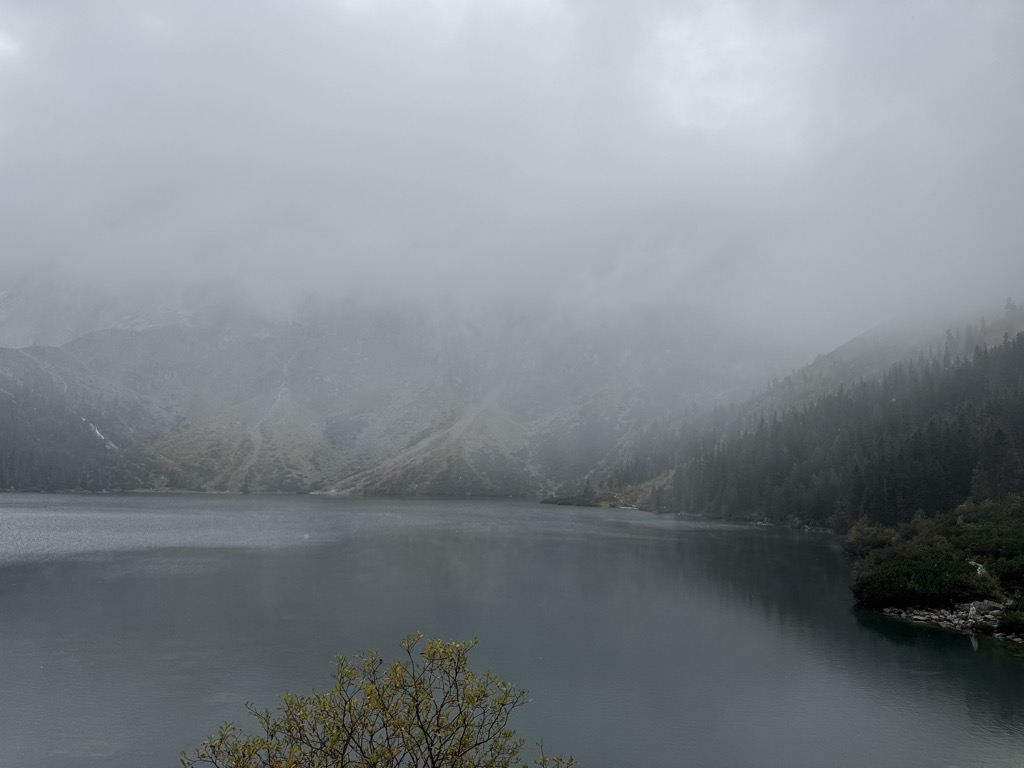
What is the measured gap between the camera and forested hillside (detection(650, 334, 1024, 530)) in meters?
105

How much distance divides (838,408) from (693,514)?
51617 mm

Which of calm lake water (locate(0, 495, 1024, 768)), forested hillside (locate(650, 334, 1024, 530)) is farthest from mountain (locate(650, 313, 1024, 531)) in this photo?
calm lake water (locate(0, 495, 1024, 768))

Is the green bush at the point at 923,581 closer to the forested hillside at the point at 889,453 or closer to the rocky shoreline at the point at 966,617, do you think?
the rocky shoreline at the point at 966,617

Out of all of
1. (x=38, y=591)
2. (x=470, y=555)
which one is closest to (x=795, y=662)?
(x=470, y=555)

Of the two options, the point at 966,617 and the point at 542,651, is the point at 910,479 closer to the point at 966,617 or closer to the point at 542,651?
the point at 966,617

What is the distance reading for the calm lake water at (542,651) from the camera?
32.8 meters

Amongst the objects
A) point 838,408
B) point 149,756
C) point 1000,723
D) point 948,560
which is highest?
point 838,408

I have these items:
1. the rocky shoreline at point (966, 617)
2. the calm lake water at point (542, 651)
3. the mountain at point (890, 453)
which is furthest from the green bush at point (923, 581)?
the mountain at point (890, 453)

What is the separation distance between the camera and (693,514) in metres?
197

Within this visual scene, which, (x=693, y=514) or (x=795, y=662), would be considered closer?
(x=795, y=662)

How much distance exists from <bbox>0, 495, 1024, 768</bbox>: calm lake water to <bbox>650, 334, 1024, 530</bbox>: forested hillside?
89.7 feet

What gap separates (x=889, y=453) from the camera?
122 meters

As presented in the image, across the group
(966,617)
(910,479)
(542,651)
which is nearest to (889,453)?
(910,479)

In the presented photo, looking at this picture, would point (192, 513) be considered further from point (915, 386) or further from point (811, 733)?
point (915, 386)
